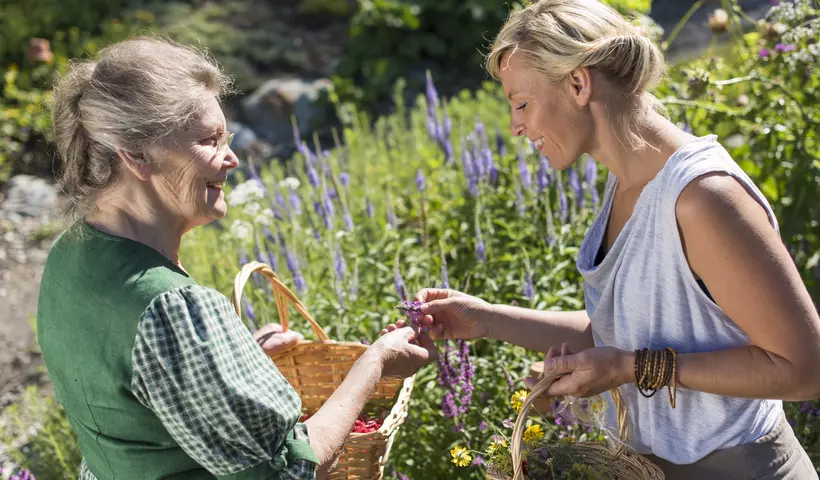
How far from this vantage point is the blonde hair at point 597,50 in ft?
6.42

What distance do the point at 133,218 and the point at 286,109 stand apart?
19.5 feet

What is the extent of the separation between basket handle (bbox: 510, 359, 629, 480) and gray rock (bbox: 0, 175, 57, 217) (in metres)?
5.58

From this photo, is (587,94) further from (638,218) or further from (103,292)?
(103,292)

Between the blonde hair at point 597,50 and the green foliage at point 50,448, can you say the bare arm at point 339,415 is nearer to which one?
the blonde hair at point 597,50

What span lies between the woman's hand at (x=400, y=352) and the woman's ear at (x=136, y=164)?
72 centimetres

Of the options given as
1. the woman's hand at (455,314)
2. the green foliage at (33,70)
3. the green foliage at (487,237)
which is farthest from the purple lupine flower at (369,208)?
the green foliage at (33,70)

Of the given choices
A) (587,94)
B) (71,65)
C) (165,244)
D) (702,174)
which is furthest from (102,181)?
(702,174)

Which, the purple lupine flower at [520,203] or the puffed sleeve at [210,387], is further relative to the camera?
the purple lupine flower at [520,203]

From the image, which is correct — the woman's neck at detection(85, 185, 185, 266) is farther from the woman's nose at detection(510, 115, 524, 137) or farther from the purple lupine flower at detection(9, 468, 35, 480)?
the purple lupine flower at detection(9, 468, 35, 480)

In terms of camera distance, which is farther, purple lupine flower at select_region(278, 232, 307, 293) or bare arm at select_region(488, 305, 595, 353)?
purple lupine flower at select_region(278, 232, 307, 293)

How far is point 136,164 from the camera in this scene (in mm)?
1868

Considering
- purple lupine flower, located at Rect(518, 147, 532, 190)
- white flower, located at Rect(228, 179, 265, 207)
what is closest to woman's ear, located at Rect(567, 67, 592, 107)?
purple lupine flower, located at Rect(518, 147, 532, 190)

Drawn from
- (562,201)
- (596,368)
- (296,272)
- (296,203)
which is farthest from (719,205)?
(296,203)

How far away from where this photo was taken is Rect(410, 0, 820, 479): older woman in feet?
5.70
